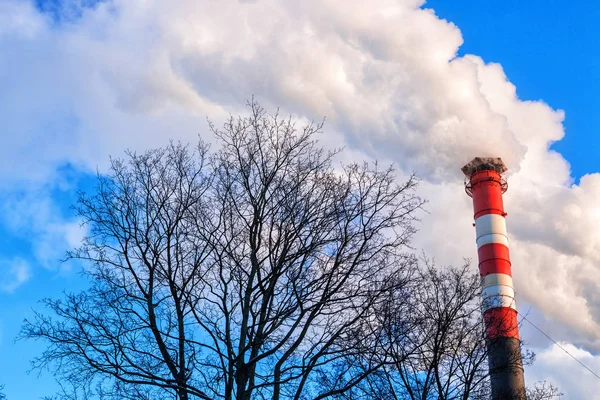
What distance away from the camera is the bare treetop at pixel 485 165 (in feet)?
114

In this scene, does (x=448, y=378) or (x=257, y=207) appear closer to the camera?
(x=257, y=207)

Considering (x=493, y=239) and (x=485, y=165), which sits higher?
(x=485, y=165)

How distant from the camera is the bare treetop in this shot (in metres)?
34.8

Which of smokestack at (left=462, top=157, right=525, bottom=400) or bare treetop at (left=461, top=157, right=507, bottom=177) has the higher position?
bare treetop at (left=461, top=157, right=507, bottom=177)

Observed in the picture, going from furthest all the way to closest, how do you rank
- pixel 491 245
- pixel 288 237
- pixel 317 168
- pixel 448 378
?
pixel 491 245 < pixel 448 378 < pixel 317 168 < pixel 288 237

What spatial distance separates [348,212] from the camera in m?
11.7

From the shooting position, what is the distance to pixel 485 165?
3481 centimetres

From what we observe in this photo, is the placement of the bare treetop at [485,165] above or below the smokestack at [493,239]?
above

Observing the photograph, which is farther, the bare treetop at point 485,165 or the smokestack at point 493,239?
the bare treetop at point 485,165

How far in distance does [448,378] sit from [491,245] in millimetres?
16050

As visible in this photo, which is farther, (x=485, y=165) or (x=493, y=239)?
(x=485, y=165)

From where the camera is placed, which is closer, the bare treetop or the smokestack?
the smokestack

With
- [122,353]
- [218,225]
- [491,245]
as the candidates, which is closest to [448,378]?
[218,225]

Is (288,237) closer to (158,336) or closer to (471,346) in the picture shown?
(158,336)
